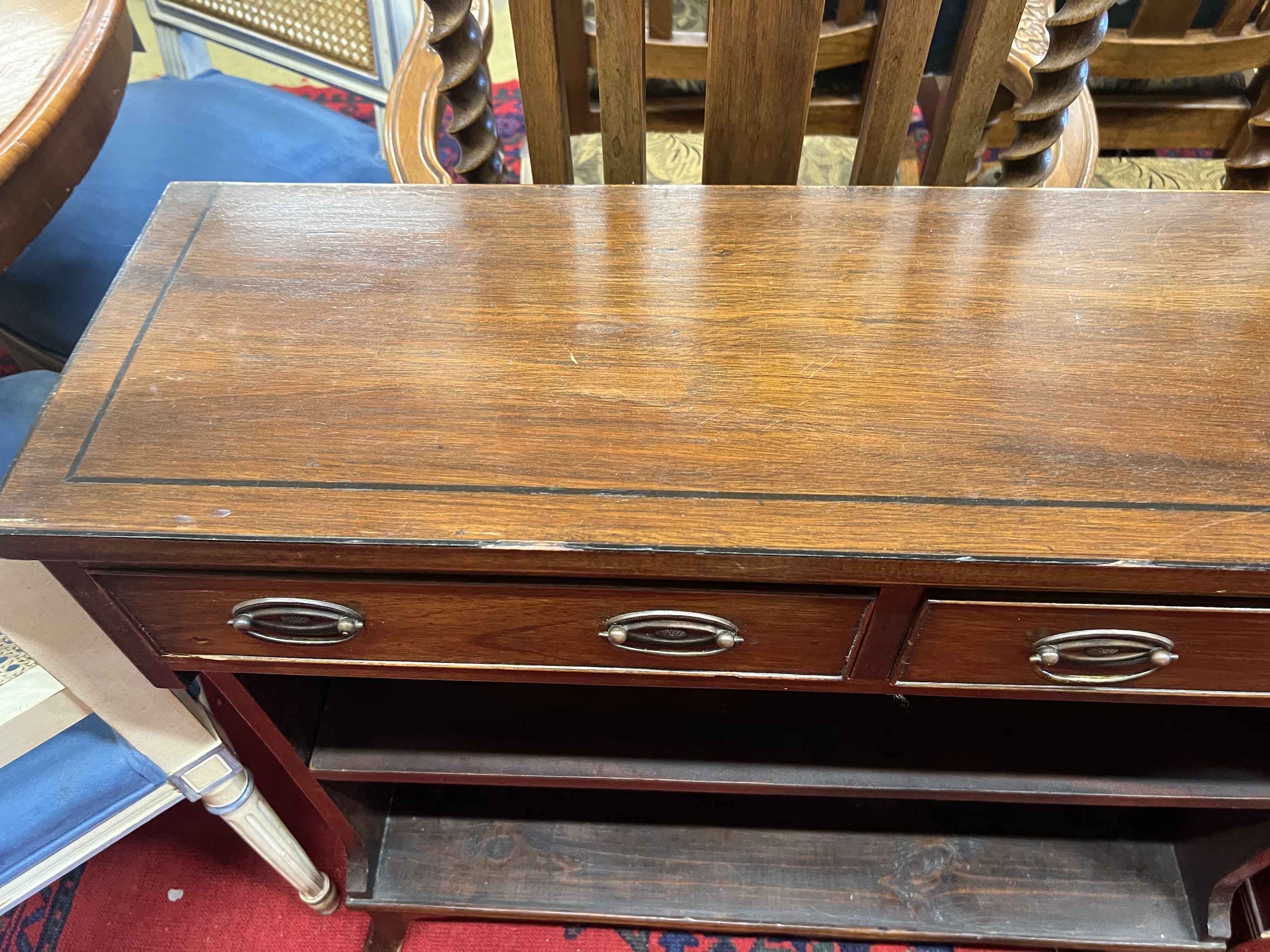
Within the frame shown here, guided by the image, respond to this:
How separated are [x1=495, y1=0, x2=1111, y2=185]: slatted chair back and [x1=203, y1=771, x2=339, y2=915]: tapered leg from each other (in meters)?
0.60

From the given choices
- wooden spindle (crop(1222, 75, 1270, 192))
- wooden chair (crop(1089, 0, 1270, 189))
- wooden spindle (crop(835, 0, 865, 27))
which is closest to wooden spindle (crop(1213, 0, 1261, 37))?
wooden chair (crop(1089, 0, 1270, 189))

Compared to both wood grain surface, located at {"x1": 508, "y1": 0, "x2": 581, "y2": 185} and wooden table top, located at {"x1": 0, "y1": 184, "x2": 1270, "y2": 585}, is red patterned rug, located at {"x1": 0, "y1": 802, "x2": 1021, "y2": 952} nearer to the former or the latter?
wooden table top, located at {"x1": 0, "y1": 184, "x2": 1270, "y2": 585}

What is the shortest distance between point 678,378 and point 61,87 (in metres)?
0.55

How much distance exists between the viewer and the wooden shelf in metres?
0.70

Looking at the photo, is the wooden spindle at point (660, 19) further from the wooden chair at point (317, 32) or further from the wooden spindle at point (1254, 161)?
the wooden spindle at point (1254, 161)

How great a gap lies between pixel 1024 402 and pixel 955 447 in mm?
61

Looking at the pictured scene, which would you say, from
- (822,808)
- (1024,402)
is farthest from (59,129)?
(822,808)

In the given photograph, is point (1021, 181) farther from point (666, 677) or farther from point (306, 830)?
point (306, 830)

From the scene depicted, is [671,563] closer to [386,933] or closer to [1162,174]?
[386,933]

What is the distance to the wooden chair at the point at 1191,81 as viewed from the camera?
2.79ft

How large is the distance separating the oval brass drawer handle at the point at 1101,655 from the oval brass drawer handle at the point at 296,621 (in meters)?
0.41

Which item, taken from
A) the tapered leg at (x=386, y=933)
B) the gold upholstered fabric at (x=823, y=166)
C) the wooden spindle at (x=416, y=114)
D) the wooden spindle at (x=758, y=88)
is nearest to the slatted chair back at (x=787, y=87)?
the wooden spindle at (x=758, y=88)

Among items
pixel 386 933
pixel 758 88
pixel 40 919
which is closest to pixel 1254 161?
pixel 758 88

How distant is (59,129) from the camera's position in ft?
2.21
